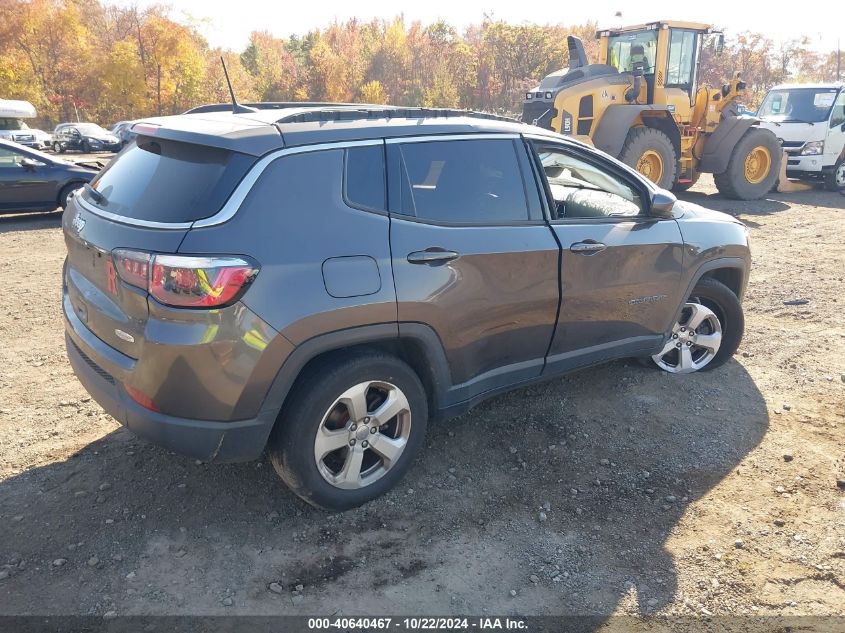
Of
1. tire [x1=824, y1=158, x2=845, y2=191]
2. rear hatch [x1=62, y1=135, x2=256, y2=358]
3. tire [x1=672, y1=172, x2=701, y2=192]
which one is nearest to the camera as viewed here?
rear hatch [x1=62, y1=135, x2=256, y2=358]

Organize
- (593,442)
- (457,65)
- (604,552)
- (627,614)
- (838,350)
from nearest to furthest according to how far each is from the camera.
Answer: (627,614) < (604,552) < (593,442) < (838,350) < (457,65)

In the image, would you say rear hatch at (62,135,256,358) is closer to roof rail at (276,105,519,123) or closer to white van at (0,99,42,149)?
roof rail at (276,105,519,123)

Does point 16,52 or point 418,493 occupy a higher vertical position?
point 16,52

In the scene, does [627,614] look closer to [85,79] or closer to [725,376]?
[725,376]

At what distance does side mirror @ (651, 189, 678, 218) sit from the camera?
3.99 metres

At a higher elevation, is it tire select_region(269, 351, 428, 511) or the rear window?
the rear window

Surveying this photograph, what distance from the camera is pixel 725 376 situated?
4.71 metres

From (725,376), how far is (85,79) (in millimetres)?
52767

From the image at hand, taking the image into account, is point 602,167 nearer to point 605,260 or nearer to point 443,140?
point 605,260

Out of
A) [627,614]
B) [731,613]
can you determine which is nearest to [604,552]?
[627,614]

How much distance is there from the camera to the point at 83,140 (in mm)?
31203

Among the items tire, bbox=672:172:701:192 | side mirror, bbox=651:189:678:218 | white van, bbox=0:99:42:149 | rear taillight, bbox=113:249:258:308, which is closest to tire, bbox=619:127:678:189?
tire, bbox=672:172:701:192

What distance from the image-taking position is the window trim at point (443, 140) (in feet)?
10.1

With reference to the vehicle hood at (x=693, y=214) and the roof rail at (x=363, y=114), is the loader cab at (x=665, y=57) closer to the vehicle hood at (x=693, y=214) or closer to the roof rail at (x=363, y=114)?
the vehicle hood at (x=693, y=214)
